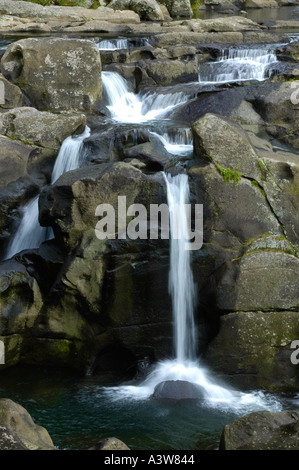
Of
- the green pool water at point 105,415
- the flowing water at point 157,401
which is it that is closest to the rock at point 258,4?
the flowing water at point 157,401

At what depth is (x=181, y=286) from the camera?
8.54m

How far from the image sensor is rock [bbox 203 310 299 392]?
817 centimetres

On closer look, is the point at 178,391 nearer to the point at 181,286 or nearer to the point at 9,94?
the point at 181,286

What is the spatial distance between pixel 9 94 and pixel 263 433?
347 inches

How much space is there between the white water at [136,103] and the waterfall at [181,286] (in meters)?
4.28

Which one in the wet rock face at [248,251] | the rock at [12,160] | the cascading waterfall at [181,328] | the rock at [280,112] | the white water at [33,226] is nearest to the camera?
the cascading waterfall at [181,328]

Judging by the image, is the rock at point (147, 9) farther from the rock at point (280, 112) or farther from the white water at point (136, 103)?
the rock at point (280, 112)

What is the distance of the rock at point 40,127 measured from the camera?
10672 millimetres

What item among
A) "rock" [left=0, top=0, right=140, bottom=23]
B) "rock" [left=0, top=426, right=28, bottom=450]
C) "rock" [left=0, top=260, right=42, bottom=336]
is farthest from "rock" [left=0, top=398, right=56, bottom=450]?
"rock" [left=0, top=0, right=140, bottom=23]

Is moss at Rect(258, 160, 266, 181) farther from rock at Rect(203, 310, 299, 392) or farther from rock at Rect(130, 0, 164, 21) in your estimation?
rock at Rect(130, 0, 164, 21)

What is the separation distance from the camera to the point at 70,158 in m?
10.4

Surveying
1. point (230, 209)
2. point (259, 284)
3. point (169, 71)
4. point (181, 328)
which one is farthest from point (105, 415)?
point (169, 71)
